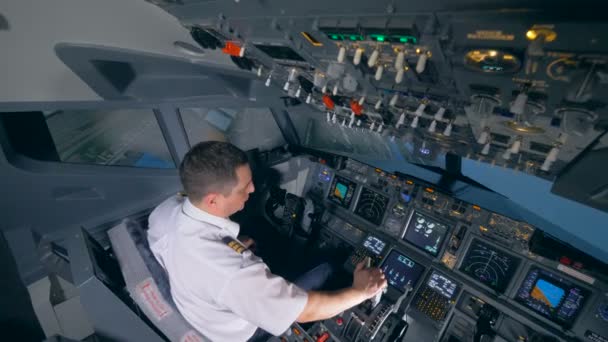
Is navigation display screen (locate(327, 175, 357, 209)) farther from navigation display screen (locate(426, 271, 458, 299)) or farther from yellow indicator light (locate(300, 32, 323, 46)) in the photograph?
yellow indicator light (locate(300, 32, 323, 46))

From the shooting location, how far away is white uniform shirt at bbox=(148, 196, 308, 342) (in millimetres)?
1319

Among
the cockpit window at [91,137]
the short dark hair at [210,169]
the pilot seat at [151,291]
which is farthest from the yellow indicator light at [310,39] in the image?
the cockpit window at [91,137]

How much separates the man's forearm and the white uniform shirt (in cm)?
7

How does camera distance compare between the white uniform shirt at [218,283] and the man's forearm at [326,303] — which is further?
the man's forearm at [326,303]

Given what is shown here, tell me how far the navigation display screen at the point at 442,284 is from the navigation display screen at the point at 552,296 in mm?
381

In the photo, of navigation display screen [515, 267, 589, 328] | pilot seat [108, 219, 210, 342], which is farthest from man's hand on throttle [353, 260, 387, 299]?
navigation display screen [515, 267, 589, 328]

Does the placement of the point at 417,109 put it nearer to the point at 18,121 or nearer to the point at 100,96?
the point at 100,96

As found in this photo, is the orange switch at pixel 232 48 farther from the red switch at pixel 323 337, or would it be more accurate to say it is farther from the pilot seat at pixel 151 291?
the red switch at pixel 323 337

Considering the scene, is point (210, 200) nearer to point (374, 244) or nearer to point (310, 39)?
point (310, 39)

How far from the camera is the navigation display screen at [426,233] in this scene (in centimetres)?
235

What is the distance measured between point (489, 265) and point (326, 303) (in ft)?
4.34

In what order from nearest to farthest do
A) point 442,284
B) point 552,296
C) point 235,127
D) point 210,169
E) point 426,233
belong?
point 210,169 < point 552,296 < point 442,284 < point 426,233 < point 235,127

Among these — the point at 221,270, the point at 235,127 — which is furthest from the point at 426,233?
the point at 235,127

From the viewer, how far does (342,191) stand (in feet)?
9.98
